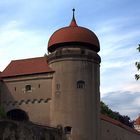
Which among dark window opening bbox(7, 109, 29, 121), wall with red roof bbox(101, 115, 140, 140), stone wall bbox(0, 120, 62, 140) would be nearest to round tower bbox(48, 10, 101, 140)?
stone wall bbox(0, 120, 62, 140)

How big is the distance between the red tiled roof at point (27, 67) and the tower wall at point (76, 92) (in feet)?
5.15

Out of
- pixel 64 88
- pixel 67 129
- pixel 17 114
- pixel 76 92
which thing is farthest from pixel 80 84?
pixel 17 114

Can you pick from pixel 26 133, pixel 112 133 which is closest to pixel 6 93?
Result: pixel 26 133

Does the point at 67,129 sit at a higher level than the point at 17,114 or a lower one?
lower

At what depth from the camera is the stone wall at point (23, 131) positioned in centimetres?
3266

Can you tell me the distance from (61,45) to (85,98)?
18.1 feet

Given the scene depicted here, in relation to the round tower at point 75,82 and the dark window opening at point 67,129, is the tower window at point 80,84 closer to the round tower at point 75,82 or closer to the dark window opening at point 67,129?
the round tower at point 75,82

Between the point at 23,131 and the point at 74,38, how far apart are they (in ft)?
39.0

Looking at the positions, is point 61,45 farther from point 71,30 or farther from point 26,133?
point 26,133

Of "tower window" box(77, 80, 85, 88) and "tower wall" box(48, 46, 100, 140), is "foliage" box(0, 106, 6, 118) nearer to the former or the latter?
"tower wall" box(48, 46, 100, 140)

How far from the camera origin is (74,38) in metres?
42.9

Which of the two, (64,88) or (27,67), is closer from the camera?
(64,88)

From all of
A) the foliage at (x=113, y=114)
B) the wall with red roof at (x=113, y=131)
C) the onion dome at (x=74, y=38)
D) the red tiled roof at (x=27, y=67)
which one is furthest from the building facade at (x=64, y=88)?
the foliage at (x=113, y=114)

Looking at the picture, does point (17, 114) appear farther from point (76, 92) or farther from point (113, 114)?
point (113, 114)
